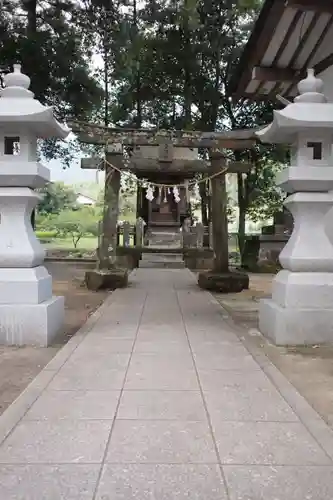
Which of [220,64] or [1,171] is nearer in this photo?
[1,171]

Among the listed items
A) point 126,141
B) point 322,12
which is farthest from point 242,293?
point 322,12

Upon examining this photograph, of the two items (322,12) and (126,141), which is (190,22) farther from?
(322,12)

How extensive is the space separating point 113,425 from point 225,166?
911cm

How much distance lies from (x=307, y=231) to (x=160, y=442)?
3.85 m

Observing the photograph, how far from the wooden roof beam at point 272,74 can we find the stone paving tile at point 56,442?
809 centimetres

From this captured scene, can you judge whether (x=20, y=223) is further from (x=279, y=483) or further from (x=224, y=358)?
(x=279, y=483)

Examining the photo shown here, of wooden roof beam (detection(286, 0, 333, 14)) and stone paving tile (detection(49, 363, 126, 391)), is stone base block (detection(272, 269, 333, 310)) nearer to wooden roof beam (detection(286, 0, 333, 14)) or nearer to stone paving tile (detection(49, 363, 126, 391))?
stone paving tile (detection(49, 363, 126, 391))

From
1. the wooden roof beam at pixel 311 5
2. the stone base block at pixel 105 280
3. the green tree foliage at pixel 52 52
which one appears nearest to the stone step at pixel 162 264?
the green tree foliage at pixel 52 52

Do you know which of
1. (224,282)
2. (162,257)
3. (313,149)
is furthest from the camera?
(162,257)

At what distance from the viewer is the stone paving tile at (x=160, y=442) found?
3012 millimetres

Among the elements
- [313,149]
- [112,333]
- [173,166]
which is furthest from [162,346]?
[173,166]

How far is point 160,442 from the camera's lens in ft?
10.6

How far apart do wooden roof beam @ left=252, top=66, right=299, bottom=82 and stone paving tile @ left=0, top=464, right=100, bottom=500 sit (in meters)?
8.67

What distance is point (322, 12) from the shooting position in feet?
25.3
